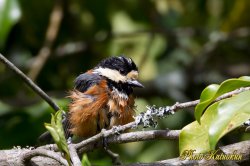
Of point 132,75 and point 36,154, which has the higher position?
point 132,75

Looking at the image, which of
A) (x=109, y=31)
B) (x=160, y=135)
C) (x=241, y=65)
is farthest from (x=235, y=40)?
(x=160, y=135)

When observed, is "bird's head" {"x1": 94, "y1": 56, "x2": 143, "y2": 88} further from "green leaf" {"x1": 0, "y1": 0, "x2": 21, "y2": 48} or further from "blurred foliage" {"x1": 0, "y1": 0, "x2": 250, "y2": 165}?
"blurred foliage" {"x1": 0, "y1": 0, "x2": 250, "y2": 165}

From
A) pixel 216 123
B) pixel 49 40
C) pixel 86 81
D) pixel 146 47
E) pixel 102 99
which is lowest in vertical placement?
pixel 216 123

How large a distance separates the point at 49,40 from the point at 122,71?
49.3 inches

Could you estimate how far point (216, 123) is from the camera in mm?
2088

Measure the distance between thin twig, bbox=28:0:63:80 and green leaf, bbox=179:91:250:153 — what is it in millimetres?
2914

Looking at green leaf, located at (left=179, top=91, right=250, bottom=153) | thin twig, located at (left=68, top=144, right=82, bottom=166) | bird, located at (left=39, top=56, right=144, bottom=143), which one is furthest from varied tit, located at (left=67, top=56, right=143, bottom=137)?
green leaf, located at (left=179, top=91, right=250, bottom=153)

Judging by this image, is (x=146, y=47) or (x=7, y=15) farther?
(x=146, y=47)

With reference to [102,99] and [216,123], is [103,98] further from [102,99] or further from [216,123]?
[216,123]

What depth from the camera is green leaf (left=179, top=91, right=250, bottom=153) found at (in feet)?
6.77

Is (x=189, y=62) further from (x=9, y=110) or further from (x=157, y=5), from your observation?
(x=9, y=110)

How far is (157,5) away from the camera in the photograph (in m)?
5.70

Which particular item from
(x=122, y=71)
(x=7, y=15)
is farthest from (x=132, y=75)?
(x=7, y=15)

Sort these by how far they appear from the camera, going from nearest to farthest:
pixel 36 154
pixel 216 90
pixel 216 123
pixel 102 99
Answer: pixel 216 123, pixel 216 90, pixel 36 154, pixel 102 99
